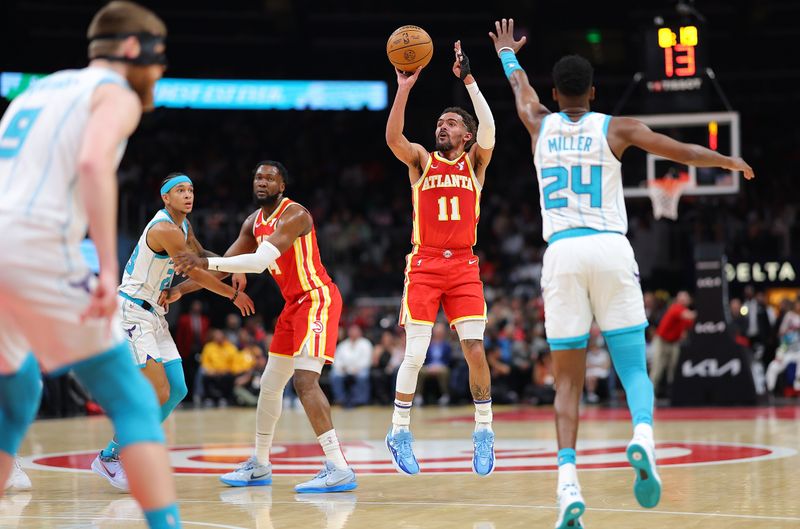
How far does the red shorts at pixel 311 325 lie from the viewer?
288 inches

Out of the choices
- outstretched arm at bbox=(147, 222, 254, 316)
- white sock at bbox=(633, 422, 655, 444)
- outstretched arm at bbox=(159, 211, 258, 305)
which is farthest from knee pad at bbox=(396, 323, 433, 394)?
white sock at bbox=(633, 422, 655, 444)

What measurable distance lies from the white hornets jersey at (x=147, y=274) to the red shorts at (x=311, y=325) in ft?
3.00

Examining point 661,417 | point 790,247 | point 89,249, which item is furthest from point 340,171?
point 661,417

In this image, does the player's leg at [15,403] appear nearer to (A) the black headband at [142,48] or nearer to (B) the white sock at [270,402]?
(A) the black headband at [142,48]

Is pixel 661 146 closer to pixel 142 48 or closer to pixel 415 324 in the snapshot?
pixel 142 48

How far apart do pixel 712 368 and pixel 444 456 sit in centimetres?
781

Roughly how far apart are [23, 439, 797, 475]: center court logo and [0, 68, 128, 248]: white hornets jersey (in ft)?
16.0

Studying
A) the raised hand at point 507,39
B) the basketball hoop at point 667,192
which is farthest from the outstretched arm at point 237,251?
the basketball hoop at point 667,192

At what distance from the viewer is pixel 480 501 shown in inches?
254

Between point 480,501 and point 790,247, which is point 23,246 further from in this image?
point 790,247

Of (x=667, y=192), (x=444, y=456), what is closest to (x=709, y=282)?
(x=667, y=192)

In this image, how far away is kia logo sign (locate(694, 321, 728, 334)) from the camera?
620 inches

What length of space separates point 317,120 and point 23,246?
26.2 metres

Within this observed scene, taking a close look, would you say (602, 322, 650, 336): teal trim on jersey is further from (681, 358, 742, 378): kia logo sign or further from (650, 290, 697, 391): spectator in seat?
(650, 290, 697, 391): spectator in seat
